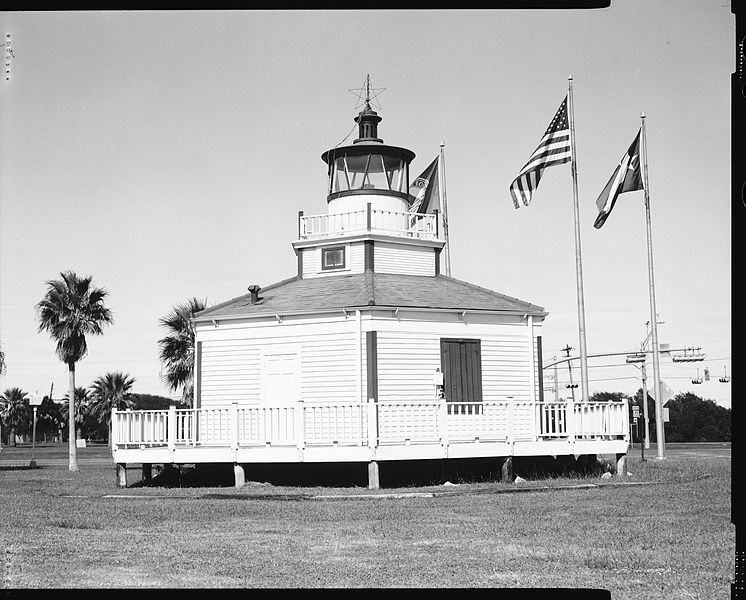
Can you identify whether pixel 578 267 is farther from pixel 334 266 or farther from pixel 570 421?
pixel 334 266

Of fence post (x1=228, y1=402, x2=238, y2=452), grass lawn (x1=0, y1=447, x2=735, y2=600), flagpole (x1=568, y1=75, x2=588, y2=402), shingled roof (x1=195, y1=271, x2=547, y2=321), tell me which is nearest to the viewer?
grass lawn (x1=0, y1=447, x2=735, y2=600)

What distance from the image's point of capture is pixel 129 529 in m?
12.8

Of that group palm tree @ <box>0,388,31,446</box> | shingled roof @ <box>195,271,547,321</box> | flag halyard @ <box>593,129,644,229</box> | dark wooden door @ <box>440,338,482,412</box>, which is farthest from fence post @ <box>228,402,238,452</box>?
palm tree @ <box>0,388,31,446</box>

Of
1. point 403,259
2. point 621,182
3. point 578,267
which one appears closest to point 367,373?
point 403,259

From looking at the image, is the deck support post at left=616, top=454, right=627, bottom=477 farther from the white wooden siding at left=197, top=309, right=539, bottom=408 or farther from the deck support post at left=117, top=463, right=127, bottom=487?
the deck support post at left=117, top=463, right=127, bottom=487

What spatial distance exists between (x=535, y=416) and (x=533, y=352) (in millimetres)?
3160

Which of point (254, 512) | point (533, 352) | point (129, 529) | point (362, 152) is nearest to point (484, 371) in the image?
point (533, 352)

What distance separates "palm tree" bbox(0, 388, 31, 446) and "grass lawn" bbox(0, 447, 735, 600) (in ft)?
272

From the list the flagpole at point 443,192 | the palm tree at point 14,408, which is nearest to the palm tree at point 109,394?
the palm tree at point 14,408

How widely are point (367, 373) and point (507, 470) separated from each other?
3.80m

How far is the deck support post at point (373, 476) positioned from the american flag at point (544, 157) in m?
8.41

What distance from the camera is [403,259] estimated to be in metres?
26.0

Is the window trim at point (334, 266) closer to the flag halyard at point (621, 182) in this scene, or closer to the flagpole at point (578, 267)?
the flagpole at point (578, 267)

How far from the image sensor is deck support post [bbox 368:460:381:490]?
19.1 metres
